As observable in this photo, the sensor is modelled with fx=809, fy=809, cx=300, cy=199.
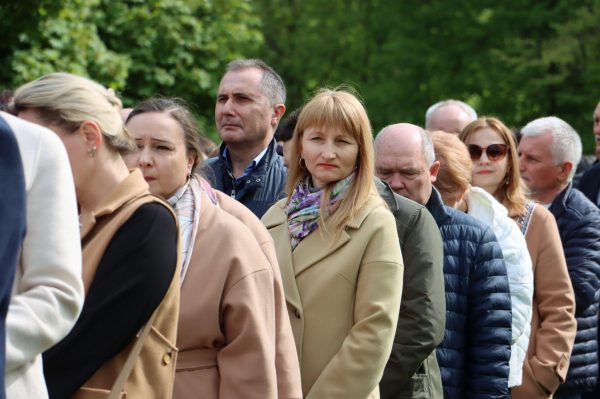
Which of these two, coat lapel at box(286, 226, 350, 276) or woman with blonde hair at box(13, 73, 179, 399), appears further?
coat lapel at box(286, 226, 350, 276)

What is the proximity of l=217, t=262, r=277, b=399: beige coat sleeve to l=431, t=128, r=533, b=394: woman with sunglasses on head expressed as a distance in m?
2.14

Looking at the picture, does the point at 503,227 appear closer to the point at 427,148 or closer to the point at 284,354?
the point at 427,148

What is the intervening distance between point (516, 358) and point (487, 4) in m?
15.3

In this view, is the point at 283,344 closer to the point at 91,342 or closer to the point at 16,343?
the point at 91,342

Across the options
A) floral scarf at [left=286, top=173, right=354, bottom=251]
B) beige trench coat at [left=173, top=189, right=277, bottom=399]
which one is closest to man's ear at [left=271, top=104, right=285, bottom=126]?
floral scarf at [left=286, top=173, right=354, bottom=251]

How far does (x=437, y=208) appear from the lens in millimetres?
4297

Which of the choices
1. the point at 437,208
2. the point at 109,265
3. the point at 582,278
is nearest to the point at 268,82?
the point at 437,208

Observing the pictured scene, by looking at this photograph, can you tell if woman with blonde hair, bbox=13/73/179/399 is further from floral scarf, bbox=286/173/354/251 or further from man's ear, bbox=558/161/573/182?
man's ear, bbox=558/161/573/182

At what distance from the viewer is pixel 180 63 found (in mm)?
16562

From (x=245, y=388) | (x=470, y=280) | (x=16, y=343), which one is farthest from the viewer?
(x=470, y=280)

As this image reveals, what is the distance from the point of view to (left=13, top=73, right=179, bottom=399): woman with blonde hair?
2.27 m

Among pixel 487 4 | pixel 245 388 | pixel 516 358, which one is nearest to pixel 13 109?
pixel 245 388

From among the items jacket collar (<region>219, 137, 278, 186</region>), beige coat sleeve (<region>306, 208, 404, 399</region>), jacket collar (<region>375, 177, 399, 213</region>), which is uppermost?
jacket collar (<region>375, 177, 399, 213</region>)

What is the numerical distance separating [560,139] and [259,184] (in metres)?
2.29
